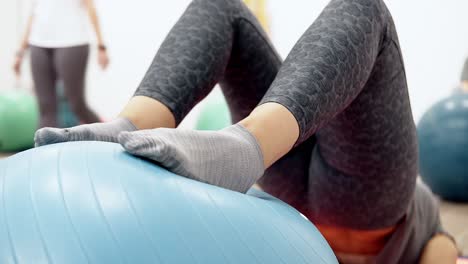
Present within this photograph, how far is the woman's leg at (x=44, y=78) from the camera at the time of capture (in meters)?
2.59

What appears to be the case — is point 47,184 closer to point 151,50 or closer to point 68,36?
point 68,36

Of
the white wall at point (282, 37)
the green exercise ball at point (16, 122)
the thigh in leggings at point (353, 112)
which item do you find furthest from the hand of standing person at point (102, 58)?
the thigh in leggings at point (353, 112)

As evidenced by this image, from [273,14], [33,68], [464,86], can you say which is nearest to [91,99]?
[273,14]

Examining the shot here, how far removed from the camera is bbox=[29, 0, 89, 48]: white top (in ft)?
8.41

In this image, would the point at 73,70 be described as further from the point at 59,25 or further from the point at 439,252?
the point at 439,252

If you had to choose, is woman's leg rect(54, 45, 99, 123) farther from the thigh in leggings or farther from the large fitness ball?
the thigh in leggings

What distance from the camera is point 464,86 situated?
9.61ft

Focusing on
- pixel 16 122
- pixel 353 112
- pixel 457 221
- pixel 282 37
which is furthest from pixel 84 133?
pixel 282 37

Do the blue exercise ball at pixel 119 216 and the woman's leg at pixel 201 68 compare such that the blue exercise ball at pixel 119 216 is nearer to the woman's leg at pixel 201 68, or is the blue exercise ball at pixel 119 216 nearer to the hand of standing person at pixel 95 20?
the woman's leg at pixel 201 68

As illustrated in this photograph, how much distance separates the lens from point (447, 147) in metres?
2.54

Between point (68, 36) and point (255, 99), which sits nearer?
point (255, 99)

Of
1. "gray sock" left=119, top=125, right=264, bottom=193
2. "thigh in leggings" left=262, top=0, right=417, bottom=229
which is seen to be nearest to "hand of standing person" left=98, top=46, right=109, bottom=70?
"thigh in leggings" left=262, top=0, right=417, bottom=229

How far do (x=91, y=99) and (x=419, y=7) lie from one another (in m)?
2.74

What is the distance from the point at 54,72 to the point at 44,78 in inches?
2.5
